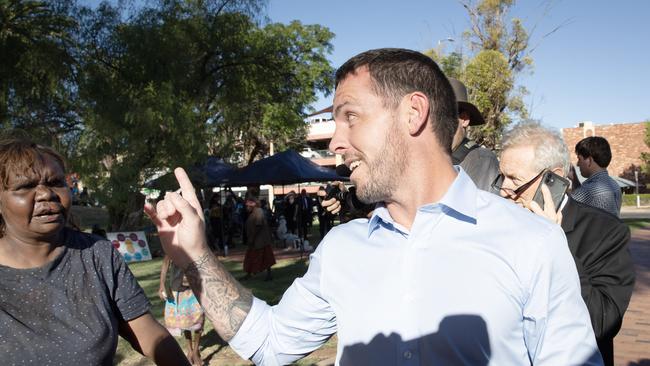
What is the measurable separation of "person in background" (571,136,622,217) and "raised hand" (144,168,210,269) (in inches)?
133

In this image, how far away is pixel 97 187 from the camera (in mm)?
12477

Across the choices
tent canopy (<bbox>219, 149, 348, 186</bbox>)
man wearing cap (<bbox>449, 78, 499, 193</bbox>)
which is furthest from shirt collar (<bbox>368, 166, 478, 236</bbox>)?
tent canopy (<bbox>219, 149, 348, 186</bbox>)

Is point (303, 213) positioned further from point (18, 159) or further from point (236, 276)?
point (18, 159)

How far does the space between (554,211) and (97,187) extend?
11.9 metres

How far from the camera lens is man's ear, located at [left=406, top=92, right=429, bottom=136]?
5.65 feet

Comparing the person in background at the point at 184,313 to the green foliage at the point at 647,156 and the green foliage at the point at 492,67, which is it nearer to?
the green foliage at the point at 492,67

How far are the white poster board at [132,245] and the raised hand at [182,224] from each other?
11811 millimetres

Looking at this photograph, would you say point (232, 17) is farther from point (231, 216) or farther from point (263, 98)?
point (231, 216)

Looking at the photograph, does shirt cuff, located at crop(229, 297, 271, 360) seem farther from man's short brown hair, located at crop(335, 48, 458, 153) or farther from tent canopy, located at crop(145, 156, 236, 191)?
tent canopy, located at crop(145, 156, 236, 191)

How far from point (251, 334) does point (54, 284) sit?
96cm

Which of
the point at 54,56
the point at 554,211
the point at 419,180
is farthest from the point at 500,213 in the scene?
the point at 54,56

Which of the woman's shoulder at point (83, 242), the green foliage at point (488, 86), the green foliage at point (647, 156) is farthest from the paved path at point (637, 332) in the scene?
the green foliage at point (647, 156)

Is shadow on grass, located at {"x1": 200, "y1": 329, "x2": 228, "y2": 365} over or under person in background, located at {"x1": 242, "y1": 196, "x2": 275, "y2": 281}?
under

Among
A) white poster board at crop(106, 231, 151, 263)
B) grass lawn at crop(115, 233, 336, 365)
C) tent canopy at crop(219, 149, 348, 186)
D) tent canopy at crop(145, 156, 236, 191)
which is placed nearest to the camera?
grass lawn at crop(115, 233, 336, 365)
